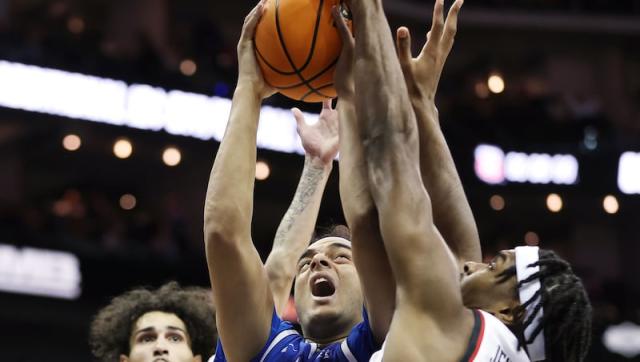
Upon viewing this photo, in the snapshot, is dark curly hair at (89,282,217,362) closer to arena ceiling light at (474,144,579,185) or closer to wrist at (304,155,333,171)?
wrist at (304,155,333,171)

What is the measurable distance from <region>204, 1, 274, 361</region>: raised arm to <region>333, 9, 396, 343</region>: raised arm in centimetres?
38

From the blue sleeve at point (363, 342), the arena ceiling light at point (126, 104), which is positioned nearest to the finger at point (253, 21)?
the blue sleeve at point (363, 342)

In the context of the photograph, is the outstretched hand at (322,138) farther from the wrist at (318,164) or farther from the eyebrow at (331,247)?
the eyebrow at (331,247)

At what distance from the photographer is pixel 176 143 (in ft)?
53.4

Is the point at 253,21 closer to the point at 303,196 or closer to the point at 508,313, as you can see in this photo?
the point at 303,196

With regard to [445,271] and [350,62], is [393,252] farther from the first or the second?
[350,62]

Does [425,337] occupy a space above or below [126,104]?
below

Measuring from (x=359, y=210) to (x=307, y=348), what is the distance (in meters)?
0.91

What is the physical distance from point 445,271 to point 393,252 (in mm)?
177

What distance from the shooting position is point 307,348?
4.81 meters

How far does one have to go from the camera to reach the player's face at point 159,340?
578 cm

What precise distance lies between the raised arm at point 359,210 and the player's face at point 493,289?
317 mm

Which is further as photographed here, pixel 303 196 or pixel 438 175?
pixel 303 196

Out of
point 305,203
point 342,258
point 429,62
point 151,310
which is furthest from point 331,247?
point 151,310
